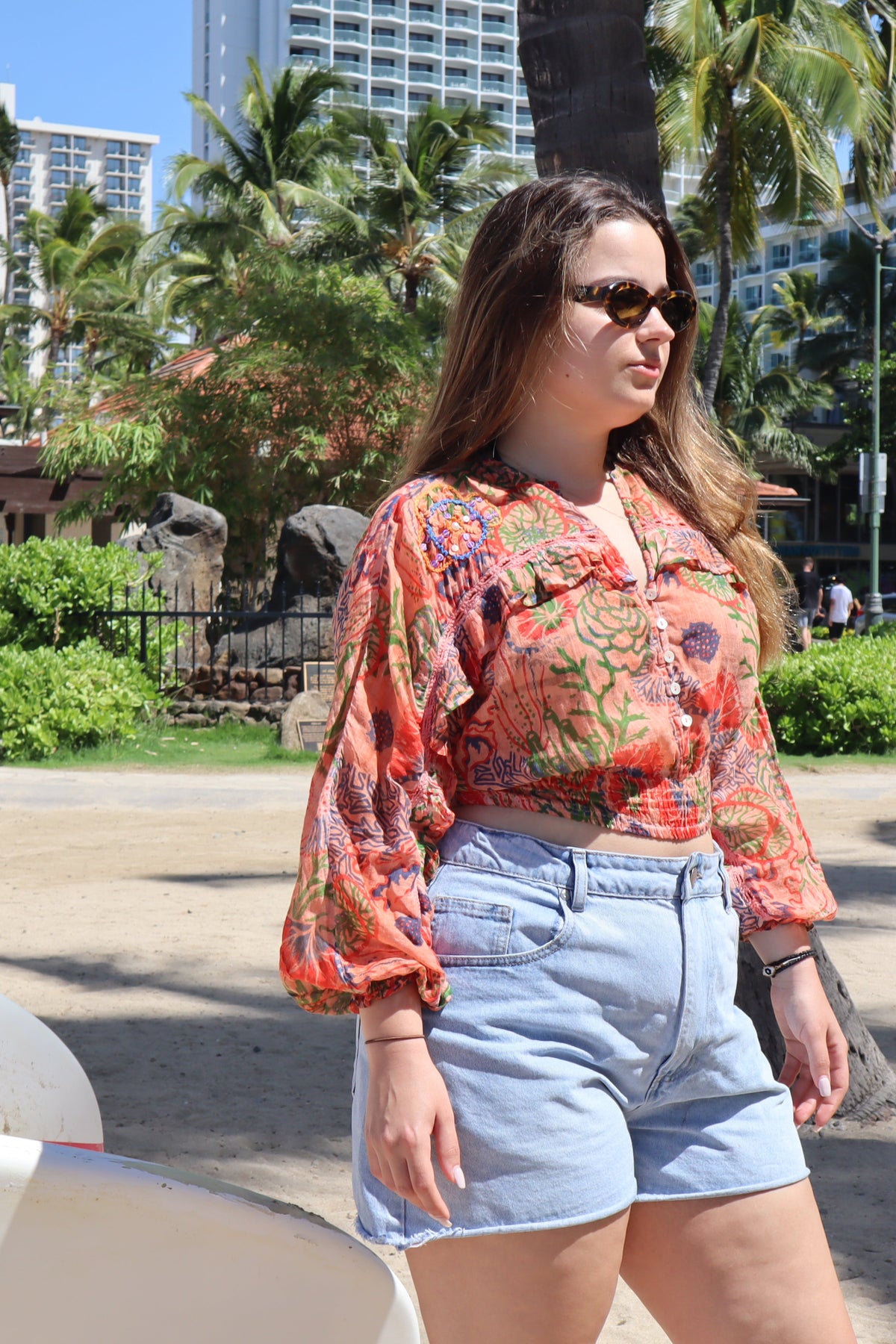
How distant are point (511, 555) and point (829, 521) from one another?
5326cm

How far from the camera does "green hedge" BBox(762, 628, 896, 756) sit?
11461 mm

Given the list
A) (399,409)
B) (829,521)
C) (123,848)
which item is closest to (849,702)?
(123,848)

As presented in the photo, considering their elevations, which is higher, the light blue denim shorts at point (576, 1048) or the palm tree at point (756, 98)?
the palm tree at point (756, 98)

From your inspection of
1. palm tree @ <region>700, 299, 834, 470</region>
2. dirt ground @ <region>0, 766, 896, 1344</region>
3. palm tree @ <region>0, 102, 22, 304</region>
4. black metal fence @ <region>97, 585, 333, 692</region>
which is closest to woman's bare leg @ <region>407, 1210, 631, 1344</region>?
dirt ground @ <region>0, 766, 896, 1344</region>

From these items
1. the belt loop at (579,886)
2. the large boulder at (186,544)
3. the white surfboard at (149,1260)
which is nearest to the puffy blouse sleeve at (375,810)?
the belt loop at (579,886)

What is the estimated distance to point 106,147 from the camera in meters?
177

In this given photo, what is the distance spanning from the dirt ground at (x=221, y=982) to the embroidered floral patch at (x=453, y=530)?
1894 millimetres

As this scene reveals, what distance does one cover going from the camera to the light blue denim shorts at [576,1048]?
1418 millimetres

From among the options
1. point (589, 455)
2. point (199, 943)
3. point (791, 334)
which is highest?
point (791, 334)

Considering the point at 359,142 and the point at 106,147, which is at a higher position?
the point at 106,147

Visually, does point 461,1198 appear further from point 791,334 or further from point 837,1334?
point 791,334

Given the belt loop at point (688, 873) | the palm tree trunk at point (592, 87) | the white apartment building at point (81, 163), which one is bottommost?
the belt loop at point (688, 873)

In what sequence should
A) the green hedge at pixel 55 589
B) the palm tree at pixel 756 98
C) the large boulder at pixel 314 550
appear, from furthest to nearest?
the palm tree at pixel 756 98
the large boulder at pixel 314 550
the green hedge at pixel 55 589

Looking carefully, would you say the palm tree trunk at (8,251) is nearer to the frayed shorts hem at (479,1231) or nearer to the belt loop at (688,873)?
the belt loop at (688,873)
